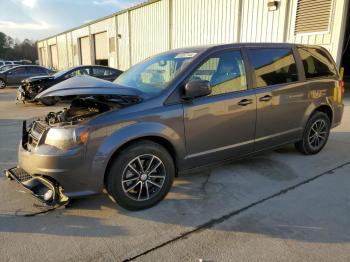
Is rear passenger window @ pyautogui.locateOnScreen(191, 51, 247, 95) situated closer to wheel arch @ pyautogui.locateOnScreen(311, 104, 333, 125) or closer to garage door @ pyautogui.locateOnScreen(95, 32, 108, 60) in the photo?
wheel arch @ pyautogui.locateOnScreen(311, 104, 333, 125)

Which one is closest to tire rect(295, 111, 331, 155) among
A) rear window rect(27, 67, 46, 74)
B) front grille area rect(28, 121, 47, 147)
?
front grille area rect(28, 121, 47, 147)

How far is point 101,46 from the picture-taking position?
2659cm

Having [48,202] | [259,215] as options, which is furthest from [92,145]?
[259,215]

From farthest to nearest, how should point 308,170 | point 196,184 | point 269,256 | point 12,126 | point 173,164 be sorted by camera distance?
point 12,126, point 308,170, point 196,184, point 173,164, point 269,256

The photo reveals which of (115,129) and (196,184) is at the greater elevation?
(115,129)

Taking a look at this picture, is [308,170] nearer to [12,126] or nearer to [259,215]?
[259,215]

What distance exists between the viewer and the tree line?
71562 millimetres

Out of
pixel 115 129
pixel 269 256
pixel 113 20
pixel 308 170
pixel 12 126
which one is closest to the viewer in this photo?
pixel 269 256

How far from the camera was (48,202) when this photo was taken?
2979mm

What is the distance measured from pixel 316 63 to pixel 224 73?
1971 millimetres

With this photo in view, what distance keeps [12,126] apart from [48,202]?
5601mm

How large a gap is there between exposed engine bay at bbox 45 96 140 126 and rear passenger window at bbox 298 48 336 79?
2.87 m

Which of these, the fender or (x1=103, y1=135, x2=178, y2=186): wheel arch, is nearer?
the fender

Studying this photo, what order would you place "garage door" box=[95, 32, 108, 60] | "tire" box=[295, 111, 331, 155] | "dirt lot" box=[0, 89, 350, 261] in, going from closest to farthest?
"dirt lot" box=[0, 89, 350, 261], "tire" box=[295, 111, 331, 155], "garage door" box=[95, 32, 108, 60]
